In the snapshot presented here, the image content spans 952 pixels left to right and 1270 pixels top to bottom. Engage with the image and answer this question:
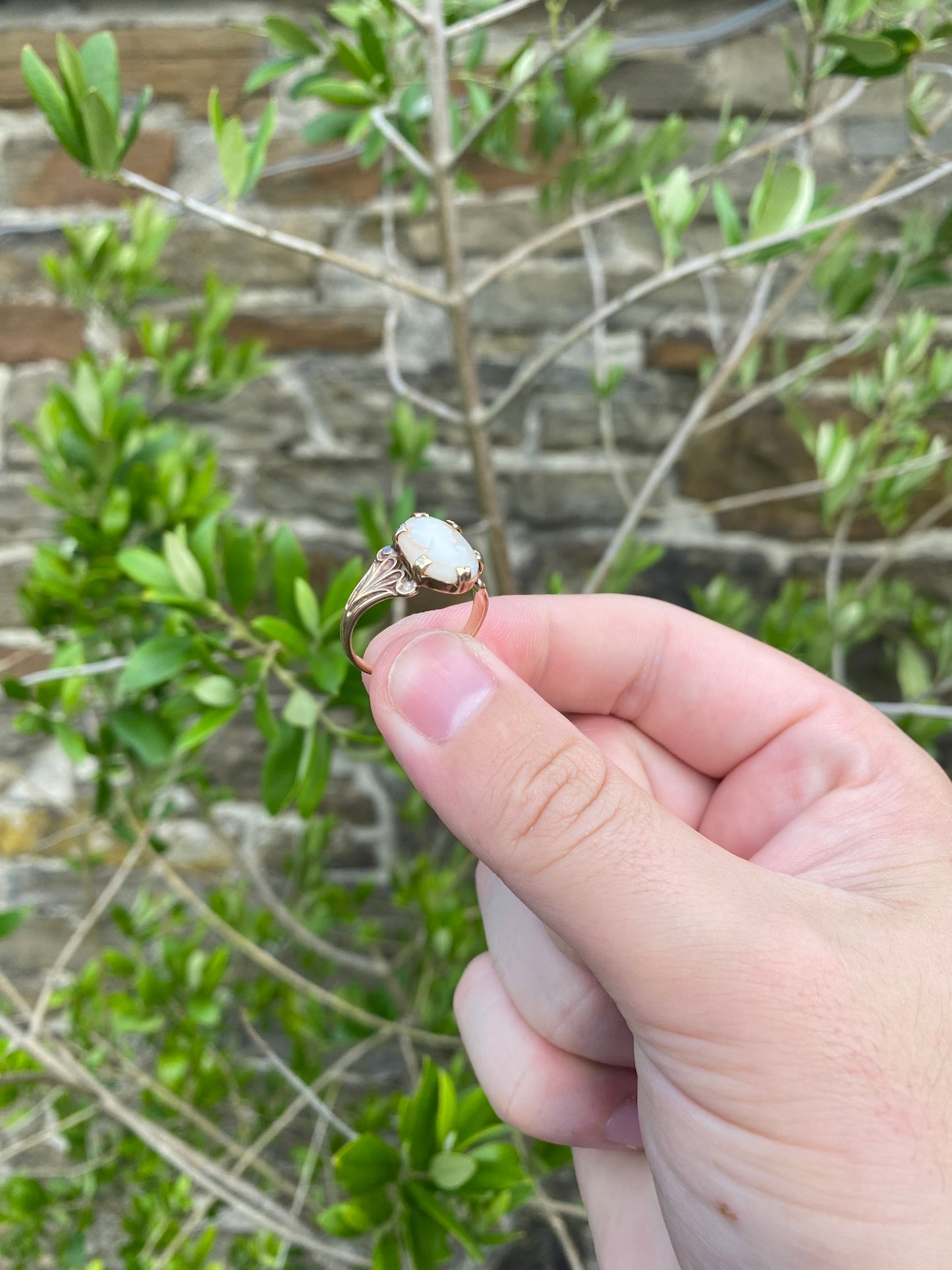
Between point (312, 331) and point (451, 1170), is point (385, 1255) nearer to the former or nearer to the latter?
point (451, 1170)

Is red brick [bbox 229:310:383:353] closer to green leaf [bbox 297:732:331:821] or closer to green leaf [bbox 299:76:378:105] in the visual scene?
green leaf [bbox 299:76:378:105]

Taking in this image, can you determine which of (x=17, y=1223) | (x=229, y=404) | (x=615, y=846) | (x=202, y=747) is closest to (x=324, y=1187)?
(x=17, y=1223)

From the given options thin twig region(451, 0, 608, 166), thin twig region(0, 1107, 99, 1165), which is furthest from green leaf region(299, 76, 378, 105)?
thin twig region(0, 1107, 99, 1165)

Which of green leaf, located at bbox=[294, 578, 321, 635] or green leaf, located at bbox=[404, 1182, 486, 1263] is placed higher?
green leaf, located at bbox=[294, 578, 321, 635]

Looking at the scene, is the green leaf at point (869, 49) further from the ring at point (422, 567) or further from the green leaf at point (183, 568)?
the green leaf at point (183, 568)

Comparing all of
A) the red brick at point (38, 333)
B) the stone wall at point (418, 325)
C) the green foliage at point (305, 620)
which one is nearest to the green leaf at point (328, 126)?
the green foliage at point (305, 620)

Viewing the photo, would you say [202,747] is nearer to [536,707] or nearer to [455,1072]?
[455,1072]
